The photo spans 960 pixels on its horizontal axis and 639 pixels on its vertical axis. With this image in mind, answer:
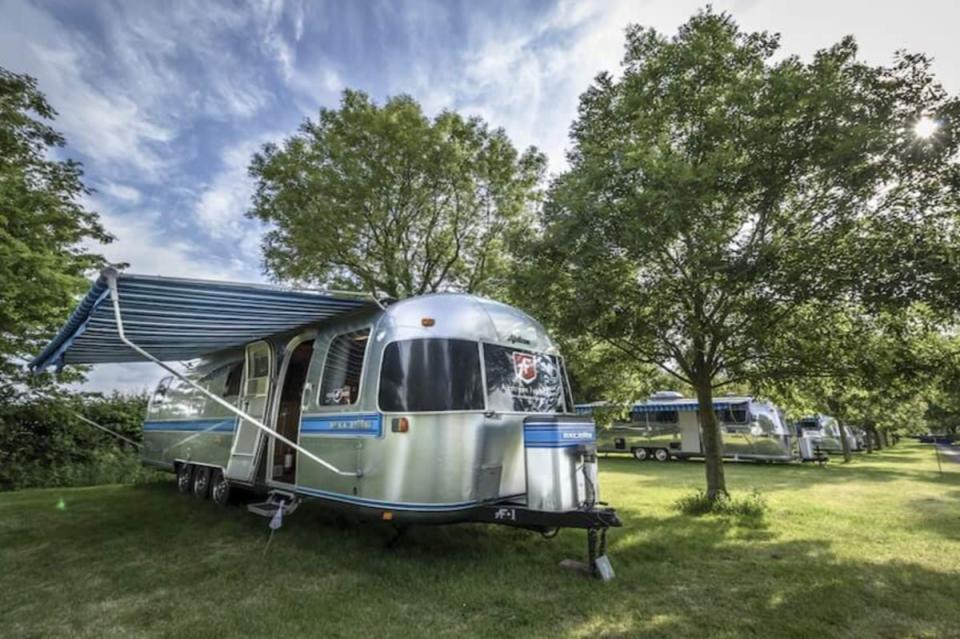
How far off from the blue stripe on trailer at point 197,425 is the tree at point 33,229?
3.19 m

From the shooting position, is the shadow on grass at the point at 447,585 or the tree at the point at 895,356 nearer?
the shadow on grass at the point at 447,585

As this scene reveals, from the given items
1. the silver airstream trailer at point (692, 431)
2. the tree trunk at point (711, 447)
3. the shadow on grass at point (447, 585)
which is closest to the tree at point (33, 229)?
the shadow on grass at point (447, 585)

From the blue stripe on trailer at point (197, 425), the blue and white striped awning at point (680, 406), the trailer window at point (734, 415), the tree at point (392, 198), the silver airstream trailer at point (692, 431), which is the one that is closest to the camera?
the blue stripe on trailer at point (197, 425)

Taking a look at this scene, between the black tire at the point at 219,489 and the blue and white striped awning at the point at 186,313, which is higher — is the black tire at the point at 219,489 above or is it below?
below

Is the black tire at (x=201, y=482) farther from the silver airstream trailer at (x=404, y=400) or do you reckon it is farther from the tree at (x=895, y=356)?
the tree at (x=895, y=356)

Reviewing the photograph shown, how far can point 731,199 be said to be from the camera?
7410 mm

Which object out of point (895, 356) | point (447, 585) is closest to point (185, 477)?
point (447, 585)

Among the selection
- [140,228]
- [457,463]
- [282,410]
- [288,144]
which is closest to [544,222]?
[457,463]

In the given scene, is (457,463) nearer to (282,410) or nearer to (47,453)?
(282,410)

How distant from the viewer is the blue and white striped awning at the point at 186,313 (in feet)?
15.9

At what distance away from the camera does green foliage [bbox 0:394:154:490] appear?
13.0 m

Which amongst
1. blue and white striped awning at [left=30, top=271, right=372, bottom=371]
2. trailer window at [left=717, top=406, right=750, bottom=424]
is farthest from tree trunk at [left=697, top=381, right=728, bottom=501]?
trailer window at [left=717, top=406, right=750, bottom=424]

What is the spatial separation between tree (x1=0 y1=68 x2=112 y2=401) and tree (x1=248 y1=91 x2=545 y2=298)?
192 inches

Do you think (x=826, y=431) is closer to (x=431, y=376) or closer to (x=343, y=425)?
(x=431, y=376)
